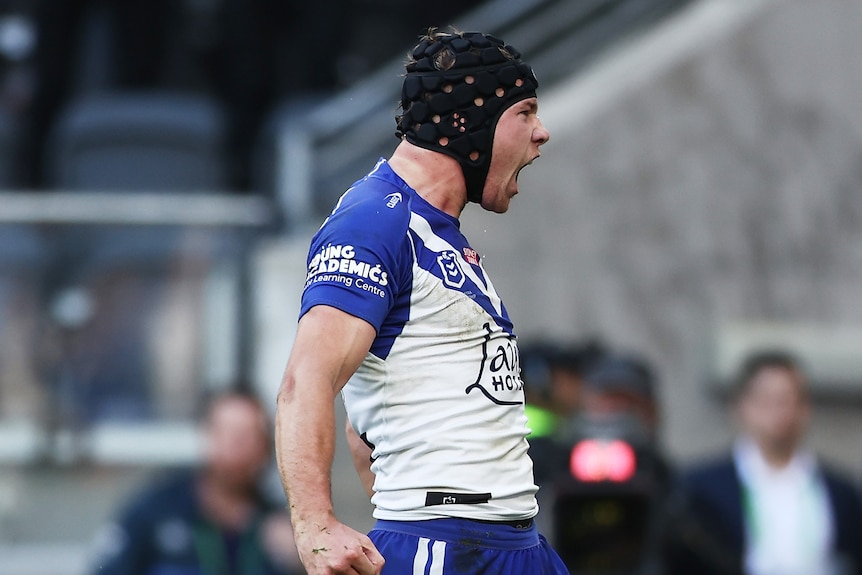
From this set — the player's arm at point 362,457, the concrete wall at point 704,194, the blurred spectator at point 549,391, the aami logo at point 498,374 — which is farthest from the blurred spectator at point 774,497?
the aami logo at point 498,374

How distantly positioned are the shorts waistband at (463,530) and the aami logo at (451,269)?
1.60 feet

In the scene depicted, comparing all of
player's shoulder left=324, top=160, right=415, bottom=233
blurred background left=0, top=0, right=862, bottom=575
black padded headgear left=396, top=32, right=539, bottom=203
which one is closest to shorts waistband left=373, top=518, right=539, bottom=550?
player's shoulder left=324, top=160, right=415, bottom=233

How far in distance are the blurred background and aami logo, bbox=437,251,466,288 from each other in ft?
12.6

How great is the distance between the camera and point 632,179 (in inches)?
326

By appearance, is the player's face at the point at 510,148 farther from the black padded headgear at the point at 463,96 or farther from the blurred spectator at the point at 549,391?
the blurred spectator at the point at 549,391

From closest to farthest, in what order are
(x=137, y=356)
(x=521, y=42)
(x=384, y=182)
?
(x=384, y=182) < (x=137, y=356) < (x=521, y=42)

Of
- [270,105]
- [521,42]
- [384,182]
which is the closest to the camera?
[384,182]

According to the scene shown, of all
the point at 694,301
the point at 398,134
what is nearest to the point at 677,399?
the point at 694,301

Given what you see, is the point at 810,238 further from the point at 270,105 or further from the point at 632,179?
the point at 270,105

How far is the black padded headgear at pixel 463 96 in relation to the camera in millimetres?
3207

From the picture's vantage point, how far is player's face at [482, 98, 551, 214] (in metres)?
3.26

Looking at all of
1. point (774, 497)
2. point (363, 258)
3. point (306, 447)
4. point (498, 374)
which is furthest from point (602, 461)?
point (306, 447)

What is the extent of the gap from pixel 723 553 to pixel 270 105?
15.3ft

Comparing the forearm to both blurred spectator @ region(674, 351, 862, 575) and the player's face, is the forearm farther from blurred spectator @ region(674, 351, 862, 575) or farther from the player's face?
blurred spectator @ region(674, 351, 862, 575)
